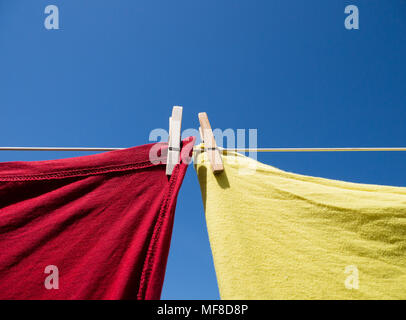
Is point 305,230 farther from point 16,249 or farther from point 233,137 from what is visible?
point 16,249

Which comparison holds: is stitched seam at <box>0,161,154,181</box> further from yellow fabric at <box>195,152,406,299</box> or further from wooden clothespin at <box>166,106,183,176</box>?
yellow fabric at <box>195,152,406,299</box>

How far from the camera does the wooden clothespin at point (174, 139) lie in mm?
791

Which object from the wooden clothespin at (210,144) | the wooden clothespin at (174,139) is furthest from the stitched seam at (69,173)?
the wooden clothespin at (210,144)

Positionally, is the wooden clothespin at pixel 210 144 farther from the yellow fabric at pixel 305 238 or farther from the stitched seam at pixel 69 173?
the stitched seam at pixel 69 173

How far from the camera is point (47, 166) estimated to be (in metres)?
0.78

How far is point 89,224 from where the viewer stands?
2.27ft

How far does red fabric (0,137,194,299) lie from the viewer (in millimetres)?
606

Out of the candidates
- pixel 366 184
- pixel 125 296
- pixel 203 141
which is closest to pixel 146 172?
pixel 203 141

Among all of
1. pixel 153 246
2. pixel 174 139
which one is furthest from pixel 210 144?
pixel 153 246

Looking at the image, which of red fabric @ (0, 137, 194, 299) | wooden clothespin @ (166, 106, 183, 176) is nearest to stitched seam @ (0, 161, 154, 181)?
red fabric @ (0, 137, 194, 299)

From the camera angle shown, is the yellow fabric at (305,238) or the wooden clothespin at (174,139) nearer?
the yellow fabric at (305,238)

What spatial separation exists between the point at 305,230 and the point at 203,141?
41 centimetres

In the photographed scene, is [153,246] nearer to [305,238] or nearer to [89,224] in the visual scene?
[89,224]
